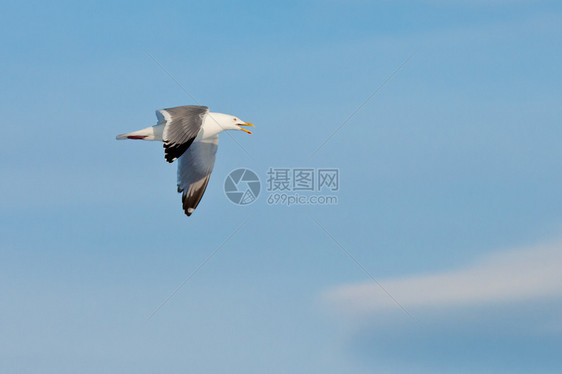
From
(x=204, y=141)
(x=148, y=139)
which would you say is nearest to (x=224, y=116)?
(x=204, y=141)

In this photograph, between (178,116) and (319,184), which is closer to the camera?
(178,116)

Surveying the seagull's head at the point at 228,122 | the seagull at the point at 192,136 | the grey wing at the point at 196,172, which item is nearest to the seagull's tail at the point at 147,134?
the seagull at the point at 192,136

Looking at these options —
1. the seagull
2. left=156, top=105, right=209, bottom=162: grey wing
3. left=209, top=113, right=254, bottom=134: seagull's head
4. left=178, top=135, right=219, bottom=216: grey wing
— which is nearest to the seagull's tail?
the seagull

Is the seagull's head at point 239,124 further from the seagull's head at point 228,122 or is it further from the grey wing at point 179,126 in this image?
the grey wing at point 179,126

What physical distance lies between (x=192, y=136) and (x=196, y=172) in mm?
3149

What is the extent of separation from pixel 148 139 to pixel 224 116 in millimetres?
1944

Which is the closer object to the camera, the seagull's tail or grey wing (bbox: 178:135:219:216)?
the seagull's tail

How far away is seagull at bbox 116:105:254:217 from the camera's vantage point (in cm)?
1539

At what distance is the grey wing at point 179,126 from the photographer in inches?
578

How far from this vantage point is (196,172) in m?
18.2

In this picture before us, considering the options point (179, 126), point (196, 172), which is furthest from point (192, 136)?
point (196, 172)

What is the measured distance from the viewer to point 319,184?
18.1m

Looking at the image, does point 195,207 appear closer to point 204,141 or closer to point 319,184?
point 204,141

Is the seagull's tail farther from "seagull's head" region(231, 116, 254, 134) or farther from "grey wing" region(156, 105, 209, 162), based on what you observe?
"seagull's head" region(231, 116, 254, 134)
